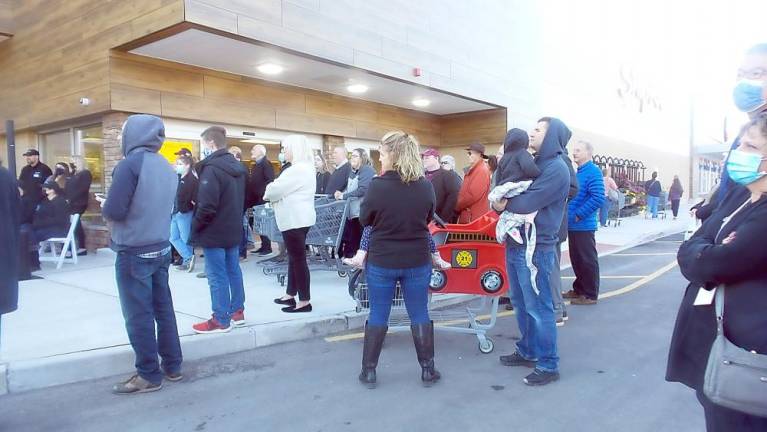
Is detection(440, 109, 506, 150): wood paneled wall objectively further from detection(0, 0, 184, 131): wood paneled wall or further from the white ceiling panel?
detection(0, 0, 184, 131): wood paneled wall

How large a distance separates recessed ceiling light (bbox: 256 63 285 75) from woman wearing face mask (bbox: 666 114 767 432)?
939 centimetres

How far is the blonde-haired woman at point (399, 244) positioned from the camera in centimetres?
403

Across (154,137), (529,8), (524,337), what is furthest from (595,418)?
(529,8)

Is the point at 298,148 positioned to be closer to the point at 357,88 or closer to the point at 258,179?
the point at 258,179

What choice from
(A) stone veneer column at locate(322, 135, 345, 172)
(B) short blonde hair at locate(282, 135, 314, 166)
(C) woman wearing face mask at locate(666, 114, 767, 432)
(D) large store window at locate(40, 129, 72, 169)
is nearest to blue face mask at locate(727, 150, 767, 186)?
(C) woman wearing face mask at locate(666, 114, 767, 432)

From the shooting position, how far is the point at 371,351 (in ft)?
13.7

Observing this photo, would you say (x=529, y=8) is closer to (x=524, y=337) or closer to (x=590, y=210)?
(x=590, y=210)

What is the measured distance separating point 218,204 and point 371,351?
78.0 inches

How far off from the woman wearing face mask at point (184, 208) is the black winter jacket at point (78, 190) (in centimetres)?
224

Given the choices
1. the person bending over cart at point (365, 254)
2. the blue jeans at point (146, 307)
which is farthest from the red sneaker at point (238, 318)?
the person bending over cart at point (365, 254)

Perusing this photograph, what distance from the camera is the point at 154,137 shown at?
4066mm

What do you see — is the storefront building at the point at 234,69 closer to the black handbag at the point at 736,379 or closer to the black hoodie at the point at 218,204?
the black hoodie at the point at 218,204

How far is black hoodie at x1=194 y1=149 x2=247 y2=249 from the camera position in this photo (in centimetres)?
492

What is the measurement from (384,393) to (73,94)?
8.90 m
